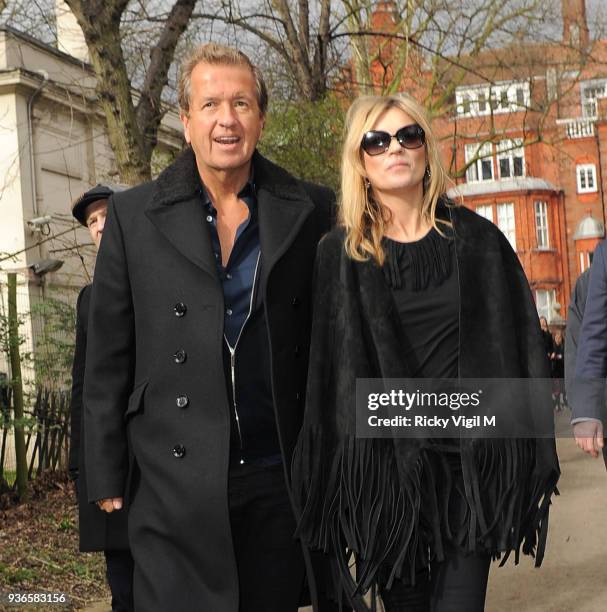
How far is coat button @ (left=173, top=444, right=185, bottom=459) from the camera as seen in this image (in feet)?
12.6

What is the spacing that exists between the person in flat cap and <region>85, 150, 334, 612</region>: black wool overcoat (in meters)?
1.20

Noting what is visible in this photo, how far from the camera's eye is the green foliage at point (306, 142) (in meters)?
14.9

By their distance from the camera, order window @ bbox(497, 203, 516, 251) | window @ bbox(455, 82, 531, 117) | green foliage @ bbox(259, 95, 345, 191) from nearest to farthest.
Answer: green foliage @ bbox(259, 95, 345, 191)
window @ bbox(455, 82, 531, 117)
window @ bbox(497, 203, 516, 251)

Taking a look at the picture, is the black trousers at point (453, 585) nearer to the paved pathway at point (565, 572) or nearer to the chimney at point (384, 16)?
the paved pathway at point (565, 572)

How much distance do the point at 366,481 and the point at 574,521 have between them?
21.4 feet

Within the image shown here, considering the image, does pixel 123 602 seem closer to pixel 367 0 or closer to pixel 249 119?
pixel 249 119

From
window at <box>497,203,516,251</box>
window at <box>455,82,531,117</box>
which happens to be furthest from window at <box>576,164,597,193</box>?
window at <box>455,82,531,117</box>

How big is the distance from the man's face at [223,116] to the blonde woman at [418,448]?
0.47 metres

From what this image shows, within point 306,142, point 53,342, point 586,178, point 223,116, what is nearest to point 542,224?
point 586,178

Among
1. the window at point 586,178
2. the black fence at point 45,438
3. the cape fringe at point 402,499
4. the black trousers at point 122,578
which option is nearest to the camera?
the cape fringe at point 402,499

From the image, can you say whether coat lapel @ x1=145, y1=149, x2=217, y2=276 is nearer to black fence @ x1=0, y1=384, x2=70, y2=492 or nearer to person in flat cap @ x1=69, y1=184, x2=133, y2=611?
person in flat cap @ x1=69, y1=184, x2=133, y2=611

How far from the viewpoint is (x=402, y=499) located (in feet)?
12.3

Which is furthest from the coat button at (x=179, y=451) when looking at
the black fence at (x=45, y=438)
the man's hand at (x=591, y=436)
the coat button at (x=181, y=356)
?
the black fence at (x=45, y=438)

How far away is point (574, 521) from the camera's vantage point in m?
9.88
